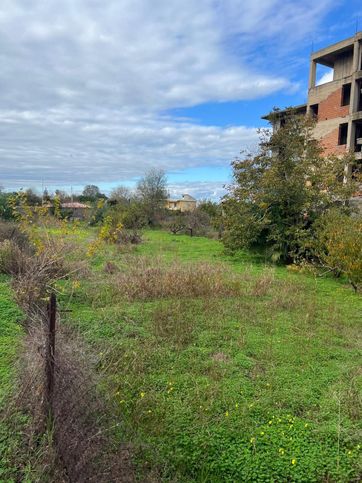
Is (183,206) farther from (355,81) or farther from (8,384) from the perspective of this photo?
(8,384)

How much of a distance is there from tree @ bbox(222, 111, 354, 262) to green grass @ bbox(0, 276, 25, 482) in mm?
9172

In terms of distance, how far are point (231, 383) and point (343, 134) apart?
101 feet

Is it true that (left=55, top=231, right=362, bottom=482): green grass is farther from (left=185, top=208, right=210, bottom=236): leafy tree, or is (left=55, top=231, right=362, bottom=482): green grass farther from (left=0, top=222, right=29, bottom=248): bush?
(left=185, top=208, right=210, bottom=236): leafy tree

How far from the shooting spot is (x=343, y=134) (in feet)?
98.7

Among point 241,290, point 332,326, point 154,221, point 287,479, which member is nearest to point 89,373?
point 287,479

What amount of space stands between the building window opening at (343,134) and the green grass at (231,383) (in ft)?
85.3

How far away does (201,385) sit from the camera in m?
4.08

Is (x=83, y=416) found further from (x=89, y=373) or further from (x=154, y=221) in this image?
(x=154, y=221)

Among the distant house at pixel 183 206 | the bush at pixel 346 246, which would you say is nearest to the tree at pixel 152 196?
the distant house at pixel 183 206

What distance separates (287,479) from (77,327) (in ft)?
11.6

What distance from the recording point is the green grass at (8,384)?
7.95 feet

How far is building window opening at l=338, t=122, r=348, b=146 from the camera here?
29678 millimetres

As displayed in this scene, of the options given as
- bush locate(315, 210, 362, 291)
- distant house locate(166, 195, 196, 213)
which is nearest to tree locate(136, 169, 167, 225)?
distant house locate(166, 195, 196, 213)

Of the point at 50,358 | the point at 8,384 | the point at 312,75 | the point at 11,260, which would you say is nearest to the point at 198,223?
the point at 312,75
